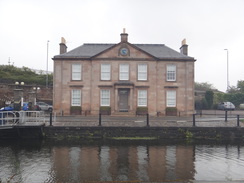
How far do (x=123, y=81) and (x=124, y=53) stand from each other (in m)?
3.54

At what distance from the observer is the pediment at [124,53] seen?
2742cm

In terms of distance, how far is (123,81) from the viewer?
2744cm

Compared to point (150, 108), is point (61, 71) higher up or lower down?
higher up

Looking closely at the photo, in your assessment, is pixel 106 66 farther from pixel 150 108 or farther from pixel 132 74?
pixel 150 108

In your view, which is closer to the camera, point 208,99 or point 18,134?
point 18,134

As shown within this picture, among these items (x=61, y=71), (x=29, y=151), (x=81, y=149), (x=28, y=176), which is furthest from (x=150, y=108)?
(x=28, y=176)

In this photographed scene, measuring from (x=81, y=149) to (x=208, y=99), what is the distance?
32.3m

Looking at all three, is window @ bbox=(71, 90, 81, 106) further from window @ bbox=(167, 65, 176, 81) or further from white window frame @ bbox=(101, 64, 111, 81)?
window @ bbox=(167, 65, 176, 81)

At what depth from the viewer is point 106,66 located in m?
27.5

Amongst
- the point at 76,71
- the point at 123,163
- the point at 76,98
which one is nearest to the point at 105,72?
the point at 76,71

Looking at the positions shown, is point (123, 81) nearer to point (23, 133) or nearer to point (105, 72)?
point (105, 72)

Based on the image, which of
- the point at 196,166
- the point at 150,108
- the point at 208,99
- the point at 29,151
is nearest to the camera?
the point at 196,166

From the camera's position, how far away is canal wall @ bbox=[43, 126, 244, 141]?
15383 millimetres

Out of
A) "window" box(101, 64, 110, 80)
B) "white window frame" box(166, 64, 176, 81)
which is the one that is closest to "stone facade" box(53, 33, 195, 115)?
"window" box(101, 64, 110, 80)
